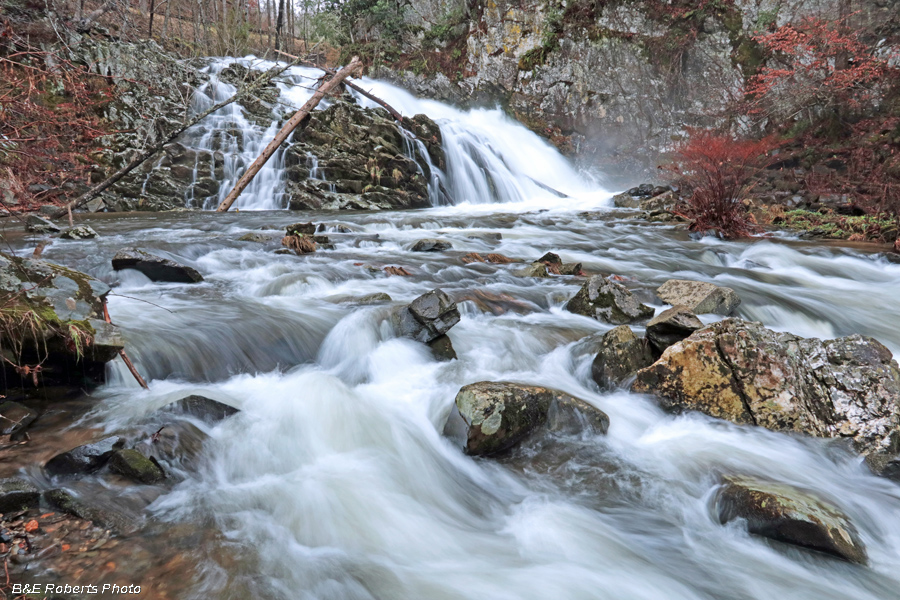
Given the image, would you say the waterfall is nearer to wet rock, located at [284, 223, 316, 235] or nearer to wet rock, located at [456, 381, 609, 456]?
wet rock, located at [284, 223, 316, 235]

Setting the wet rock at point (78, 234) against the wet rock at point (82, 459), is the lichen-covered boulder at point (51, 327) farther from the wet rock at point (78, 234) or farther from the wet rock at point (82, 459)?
the wet rock at point (78, 234)

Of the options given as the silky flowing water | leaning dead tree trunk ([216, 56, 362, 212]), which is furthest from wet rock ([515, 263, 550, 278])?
leaning dead tree trunk ([216, 56, 362, 212])

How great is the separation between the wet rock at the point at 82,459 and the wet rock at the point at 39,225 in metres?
6.80

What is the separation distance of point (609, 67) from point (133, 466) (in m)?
22.0

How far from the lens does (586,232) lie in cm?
1039

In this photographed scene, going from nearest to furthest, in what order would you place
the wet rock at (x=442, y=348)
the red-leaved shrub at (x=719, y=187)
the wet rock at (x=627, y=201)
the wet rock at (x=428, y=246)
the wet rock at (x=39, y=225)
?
the wet rock at (x=442, y=348), the wet rock at (x=39, y=225), the wet rock at (x=428, y=246), the red-leaved shrub at (x=719, y=187), the wet rock at (x=627, y=201)

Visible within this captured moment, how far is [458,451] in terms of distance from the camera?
3.03 metres

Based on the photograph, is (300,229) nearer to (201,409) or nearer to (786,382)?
(201,409)

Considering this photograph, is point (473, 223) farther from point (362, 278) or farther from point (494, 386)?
point (494, 386)

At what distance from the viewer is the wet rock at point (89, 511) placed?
6.44ft

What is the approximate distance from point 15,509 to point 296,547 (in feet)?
3.68

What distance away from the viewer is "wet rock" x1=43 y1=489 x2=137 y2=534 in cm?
196

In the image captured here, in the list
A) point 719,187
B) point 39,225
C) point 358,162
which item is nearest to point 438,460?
point 39,225

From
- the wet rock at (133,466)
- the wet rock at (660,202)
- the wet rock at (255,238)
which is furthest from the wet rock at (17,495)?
the wet rock at (660,202)
